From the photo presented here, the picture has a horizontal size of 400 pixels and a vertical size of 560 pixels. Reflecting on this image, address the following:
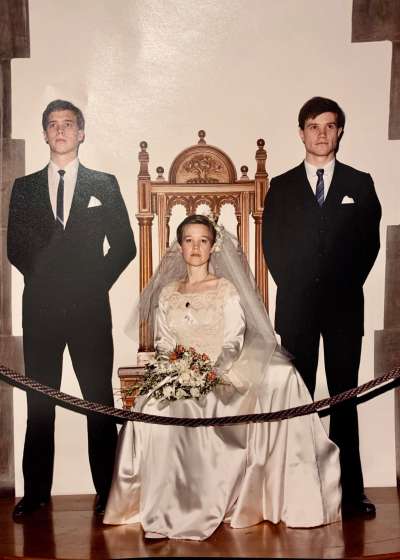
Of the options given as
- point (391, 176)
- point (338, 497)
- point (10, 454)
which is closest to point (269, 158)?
point (391, 176)

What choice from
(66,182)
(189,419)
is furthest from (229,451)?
(66,182)

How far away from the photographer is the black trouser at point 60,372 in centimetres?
558

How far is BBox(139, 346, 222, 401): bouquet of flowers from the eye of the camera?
4.90 meters

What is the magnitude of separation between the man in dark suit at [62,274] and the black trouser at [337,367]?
1426 millimetres

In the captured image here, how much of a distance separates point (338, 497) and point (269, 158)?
2.44 metres

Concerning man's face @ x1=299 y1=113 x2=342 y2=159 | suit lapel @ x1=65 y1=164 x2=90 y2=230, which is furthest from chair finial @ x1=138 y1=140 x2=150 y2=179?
man's face @ x1=299 y1=113 x2=342 y2=159

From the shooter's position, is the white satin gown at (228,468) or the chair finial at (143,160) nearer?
the white satin gown at (228,468)

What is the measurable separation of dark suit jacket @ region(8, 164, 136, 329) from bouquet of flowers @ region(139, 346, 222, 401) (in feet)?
2.66

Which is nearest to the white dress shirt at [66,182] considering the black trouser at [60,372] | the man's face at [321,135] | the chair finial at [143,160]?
the chair finial at [143,160]

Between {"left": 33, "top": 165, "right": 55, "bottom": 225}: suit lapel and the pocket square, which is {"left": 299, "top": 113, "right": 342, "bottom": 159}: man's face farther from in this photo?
{"left": 33, "top": 165, "right": 55, "bottom": 225}: suit lapel

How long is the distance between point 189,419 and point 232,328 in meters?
0.75

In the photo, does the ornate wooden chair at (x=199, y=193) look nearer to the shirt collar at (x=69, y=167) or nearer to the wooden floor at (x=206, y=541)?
the shirt collar at (x=69, y=167)

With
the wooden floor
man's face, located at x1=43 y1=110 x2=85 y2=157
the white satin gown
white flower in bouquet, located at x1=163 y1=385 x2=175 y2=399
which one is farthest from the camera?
man's face, located at x1=43 y1=110 x2=85 y2=157

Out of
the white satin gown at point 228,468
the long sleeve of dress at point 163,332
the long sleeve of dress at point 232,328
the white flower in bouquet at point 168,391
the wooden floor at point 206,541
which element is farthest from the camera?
the long sleeve of dress at point 163,332
